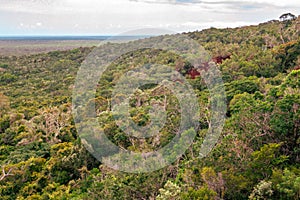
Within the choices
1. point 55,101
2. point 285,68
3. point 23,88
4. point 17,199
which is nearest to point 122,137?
point 17,199

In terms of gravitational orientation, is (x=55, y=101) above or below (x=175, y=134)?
below

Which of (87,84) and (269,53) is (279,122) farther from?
(87,84)

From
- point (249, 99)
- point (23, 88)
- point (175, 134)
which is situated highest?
point (249, 99)

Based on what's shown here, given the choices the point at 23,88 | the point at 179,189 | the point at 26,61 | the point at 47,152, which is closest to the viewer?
the point at 179,189

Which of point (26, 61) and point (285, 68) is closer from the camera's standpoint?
point (285, 68)

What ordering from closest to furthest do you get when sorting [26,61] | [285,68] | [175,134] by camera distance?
1. [175,134]
2. [285,68]
3. [26,61]

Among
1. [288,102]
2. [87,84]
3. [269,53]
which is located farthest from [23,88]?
[288,102]
